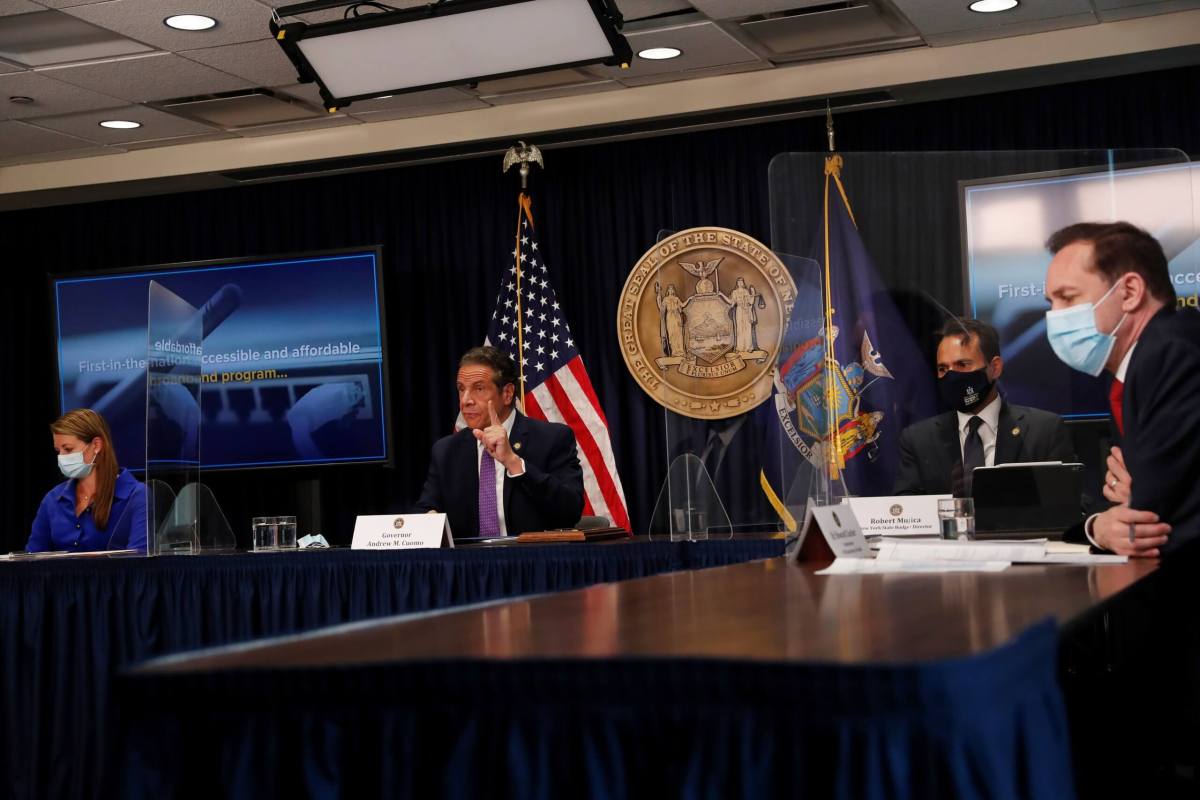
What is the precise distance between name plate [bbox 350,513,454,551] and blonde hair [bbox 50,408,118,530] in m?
1.34

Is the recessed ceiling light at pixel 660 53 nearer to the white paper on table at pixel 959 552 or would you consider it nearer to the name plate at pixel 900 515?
the name plate at pixel 900 515

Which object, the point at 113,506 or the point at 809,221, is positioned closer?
A: the point at 809,221

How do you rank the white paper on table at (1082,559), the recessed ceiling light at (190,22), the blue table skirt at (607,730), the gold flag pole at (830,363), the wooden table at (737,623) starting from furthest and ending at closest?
the recessed ceiling light at (190,22) < the gold flag pole at (830,363) < the white paper on table at (1082,559) < the wooden table at (737,623) < the blue table skirt at (607,730)

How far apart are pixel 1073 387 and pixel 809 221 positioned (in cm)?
84

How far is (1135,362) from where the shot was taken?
2795 mm

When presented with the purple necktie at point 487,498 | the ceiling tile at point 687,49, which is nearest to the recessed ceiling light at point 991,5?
the ceiling tile at point 687,49

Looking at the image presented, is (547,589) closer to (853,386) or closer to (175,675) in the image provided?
(853,386)

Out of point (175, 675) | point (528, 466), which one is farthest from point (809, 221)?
point (175, 675)

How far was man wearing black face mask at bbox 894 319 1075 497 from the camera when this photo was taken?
3.27 meters

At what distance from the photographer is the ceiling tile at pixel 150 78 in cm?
603

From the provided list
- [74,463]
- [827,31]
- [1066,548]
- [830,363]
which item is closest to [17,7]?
[74,463]

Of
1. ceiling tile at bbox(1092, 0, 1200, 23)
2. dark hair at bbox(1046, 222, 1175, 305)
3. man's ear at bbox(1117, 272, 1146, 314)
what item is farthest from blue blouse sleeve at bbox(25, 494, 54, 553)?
ceiling tile at bbox(1092, 0, 1200, 23)

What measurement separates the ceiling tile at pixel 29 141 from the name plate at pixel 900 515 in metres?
5.38

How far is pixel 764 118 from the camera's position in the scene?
681cm
